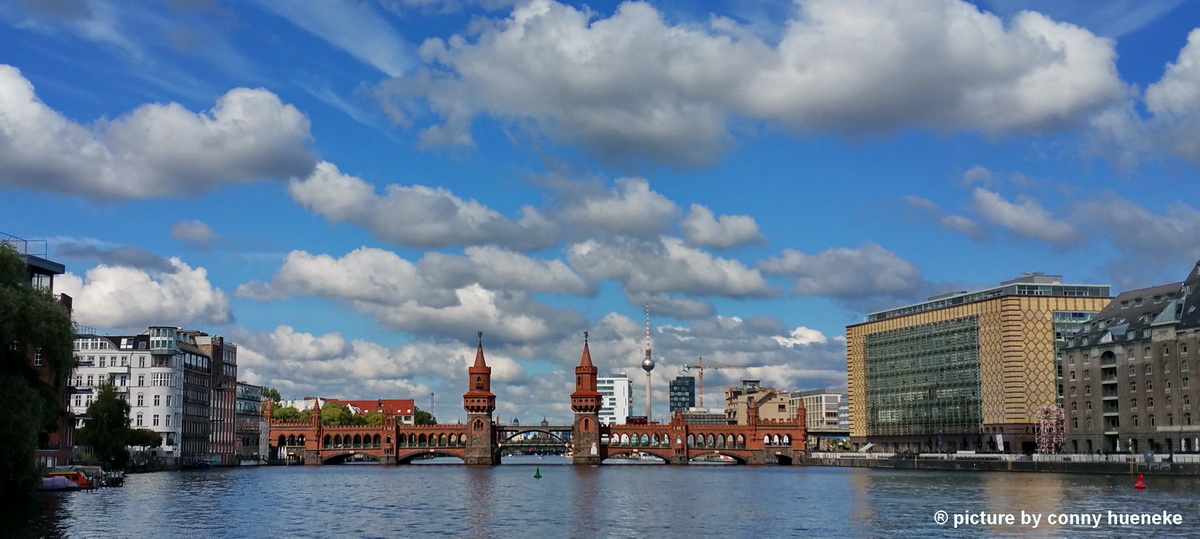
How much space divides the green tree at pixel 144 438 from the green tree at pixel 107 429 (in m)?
13.3

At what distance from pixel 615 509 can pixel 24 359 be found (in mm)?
44605

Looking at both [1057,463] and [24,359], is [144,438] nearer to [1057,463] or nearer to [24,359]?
[24,359]

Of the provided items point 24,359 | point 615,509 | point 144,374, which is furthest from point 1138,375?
point 144,374

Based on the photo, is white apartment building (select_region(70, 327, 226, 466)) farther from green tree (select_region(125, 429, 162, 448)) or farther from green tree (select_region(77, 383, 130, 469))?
green tree (select_region(77, 383, 130, 469))

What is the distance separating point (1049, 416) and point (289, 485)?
115028 millimetres

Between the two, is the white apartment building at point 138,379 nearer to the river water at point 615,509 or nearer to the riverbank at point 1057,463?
the river water at point 615,509

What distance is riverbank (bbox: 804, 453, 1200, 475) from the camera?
13138 cm

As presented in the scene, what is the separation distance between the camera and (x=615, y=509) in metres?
98.2

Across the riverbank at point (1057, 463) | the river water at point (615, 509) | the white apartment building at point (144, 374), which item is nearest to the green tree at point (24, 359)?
the river water at point (615, 509)

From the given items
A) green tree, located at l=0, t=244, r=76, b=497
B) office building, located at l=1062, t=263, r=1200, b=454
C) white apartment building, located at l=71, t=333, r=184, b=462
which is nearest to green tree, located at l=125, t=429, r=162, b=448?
white apartment building, located at l=71, t=333, r=184, b=462

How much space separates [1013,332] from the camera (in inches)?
7702

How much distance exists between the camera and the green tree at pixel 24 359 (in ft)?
252

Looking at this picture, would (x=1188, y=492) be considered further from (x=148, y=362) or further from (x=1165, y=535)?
(x=148, y=362)

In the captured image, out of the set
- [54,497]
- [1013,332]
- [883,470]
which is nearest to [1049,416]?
[1013,332]
